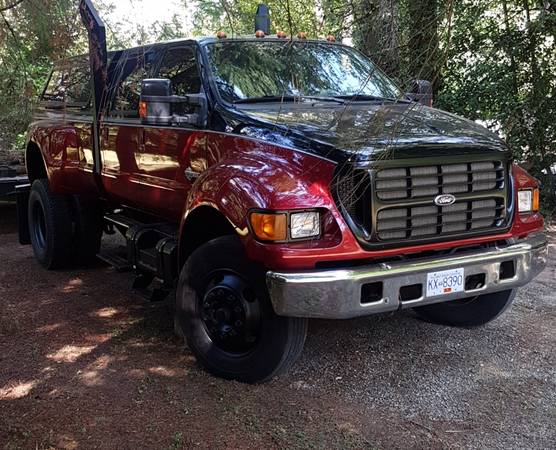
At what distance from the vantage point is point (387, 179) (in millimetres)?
3830

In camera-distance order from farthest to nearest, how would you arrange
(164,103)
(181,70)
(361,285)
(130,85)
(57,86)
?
1. (57,86)
2. (130,85)
3. (181,70)
4. (164,103)
5. (361,285)

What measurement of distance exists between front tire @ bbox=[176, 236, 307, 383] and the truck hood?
89cm

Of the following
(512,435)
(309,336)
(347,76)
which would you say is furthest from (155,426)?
(347,76)

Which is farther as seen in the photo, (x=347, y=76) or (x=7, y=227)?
(x=7, y=227)

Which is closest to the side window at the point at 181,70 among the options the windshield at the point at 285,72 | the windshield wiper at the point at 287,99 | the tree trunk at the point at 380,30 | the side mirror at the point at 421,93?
the windshield at the point at 285,72

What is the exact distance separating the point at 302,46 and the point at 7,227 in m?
6.20

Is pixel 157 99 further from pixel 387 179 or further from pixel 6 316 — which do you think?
pixel 6 316

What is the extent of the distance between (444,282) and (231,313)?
133cm

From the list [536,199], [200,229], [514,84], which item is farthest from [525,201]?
[514,84]

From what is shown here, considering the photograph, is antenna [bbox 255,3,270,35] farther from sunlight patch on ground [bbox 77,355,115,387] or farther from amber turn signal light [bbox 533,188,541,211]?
sunlight patch on ground [bbox 77,355,115,387]

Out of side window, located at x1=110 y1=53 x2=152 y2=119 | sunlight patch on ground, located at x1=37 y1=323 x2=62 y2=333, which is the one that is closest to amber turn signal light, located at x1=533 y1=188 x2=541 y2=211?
side window, located at x1=110 y1=53 x2=152 y2=119

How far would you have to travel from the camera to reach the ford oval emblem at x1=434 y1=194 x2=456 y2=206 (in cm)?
400

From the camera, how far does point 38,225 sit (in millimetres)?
7559

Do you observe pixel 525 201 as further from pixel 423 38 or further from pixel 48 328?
pixel 48 328
